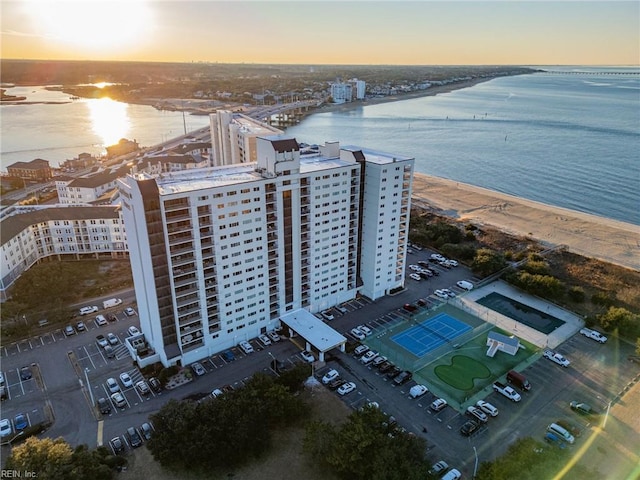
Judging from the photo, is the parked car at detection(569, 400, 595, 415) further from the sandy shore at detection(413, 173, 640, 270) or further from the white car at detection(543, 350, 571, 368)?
the sandy shore at detection(413, 173, 640, 270)

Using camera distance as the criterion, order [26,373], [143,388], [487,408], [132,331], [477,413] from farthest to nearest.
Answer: [132,331] → [26,373] → [143,388] → [487,408] → [477,413]

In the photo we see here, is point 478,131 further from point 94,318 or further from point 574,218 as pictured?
point 94,318

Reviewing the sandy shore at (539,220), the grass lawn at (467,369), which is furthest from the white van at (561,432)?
the sandy shore at (539,220)

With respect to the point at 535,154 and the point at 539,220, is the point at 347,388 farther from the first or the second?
the point at 535,154

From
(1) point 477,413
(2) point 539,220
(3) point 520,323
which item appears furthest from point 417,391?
(2) point 539,220

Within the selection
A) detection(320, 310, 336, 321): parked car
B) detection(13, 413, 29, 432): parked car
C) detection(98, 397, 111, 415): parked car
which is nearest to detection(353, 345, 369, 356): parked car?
detection(320, 310, 336, 321): parked car

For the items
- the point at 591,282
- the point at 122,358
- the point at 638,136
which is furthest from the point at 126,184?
the point at 638,136
